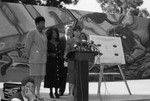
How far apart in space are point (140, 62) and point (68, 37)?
893 centimetres

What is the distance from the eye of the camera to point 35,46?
612 cm

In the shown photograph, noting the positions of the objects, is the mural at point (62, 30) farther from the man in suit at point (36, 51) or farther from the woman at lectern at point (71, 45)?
the man in suit at point (36, 51)

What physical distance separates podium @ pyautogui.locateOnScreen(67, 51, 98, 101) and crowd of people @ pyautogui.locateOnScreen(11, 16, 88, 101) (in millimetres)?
606

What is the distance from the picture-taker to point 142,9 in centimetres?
3375

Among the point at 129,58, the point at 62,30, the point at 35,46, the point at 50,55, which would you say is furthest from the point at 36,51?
the point at 129,58

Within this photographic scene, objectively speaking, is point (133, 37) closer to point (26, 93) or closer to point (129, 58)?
point (129, 58)

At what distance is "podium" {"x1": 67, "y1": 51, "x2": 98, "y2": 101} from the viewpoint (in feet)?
17.6

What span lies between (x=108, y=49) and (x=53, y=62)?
5.04 ft

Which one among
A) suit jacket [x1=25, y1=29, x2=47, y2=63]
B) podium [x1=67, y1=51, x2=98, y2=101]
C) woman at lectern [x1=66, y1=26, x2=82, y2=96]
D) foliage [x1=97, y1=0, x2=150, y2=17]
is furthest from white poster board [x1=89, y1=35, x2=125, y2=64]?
foliage [x1=97, y1=0, x2=150, y2=17]

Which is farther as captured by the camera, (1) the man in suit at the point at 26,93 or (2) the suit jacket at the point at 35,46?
(2) the suit jacket at the point at 35,46

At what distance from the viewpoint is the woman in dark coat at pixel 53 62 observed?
6602 millimetres

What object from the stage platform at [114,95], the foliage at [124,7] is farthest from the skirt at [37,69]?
the foliage at [124,7]

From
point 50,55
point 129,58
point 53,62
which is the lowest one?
point 53,62

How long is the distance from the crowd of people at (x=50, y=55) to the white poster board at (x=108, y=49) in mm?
919
